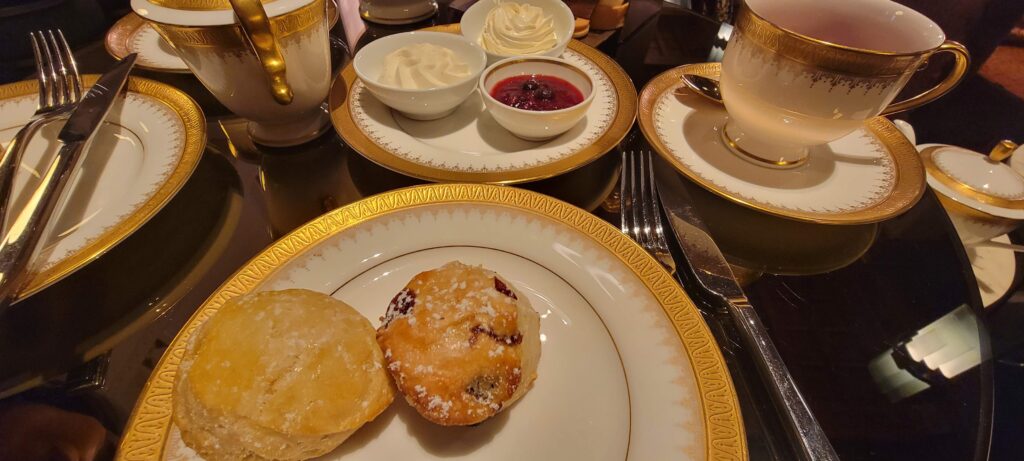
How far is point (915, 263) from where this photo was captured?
1390mm

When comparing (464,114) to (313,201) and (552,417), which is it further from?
(552,417)

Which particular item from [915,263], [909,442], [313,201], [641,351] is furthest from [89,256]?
[915,263]

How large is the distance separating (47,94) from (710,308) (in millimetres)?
2206

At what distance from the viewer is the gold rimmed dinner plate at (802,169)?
1.32m

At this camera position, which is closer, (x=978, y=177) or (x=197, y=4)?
(x=197, y=4)

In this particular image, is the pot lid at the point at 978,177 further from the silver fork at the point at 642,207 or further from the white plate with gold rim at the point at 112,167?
the white plate with gold rim at the point at 112,167

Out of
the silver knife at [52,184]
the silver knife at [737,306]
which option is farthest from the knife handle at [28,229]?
the silver knife at [737,306]

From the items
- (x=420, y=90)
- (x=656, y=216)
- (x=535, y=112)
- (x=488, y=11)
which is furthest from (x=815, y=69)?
(x=488, y=11)

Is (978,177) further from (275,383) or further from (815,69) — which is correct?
(275,383)

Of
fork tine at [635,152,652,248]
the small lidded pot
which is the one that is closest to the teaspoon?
fork tine at [635,152,652,248]

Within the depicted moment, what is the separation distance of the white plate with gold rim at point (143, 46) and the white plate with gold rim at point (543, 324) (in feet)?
4.17

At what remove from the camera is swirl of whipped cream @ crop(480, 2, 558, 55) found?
1927 millimetres

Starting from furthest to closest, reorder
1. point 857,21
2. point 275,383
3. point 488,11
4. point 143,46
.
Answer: point 488,11 < point 143,46 < point 857,21 < point 275,383

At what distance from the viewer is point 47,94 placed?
156 centimetres
